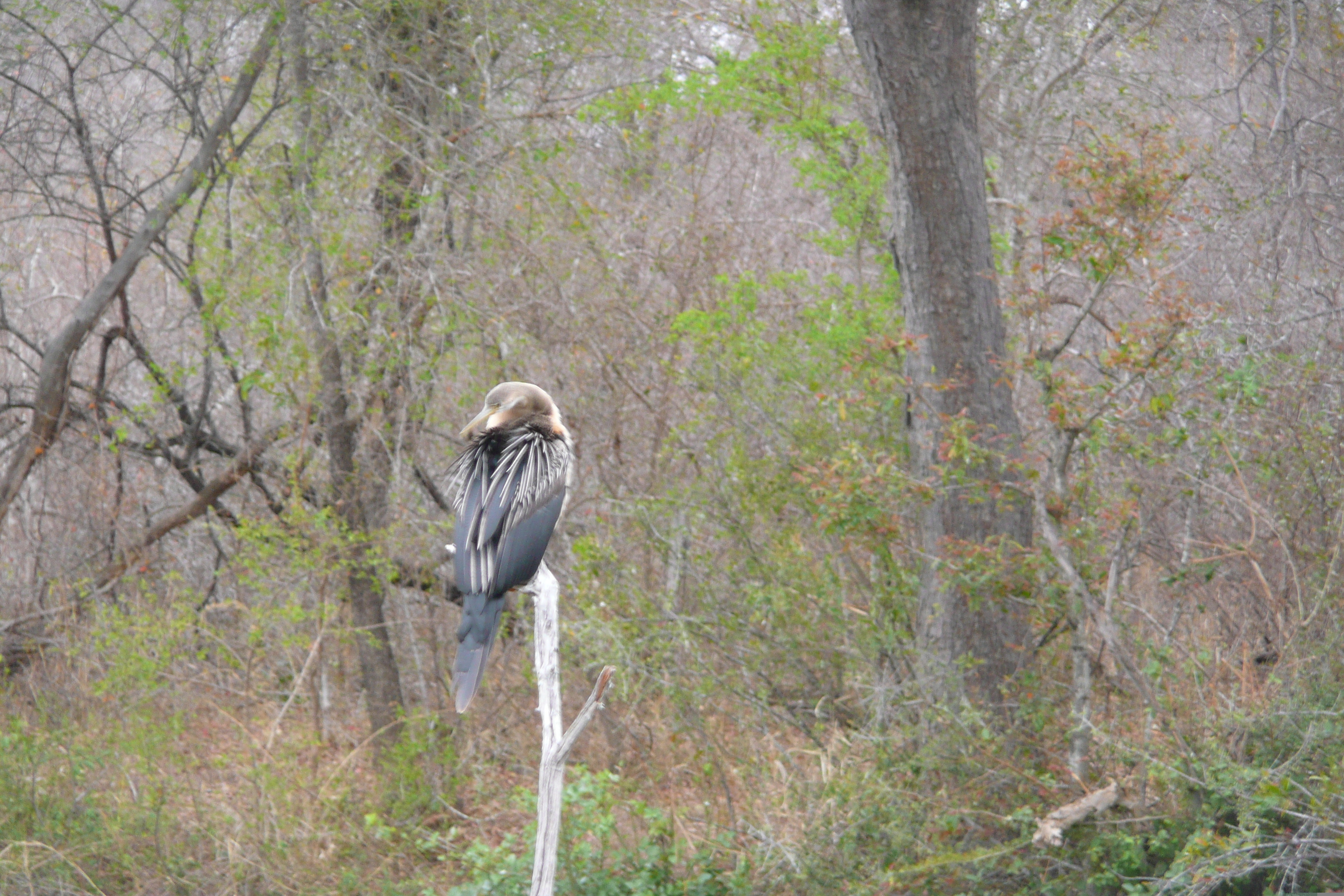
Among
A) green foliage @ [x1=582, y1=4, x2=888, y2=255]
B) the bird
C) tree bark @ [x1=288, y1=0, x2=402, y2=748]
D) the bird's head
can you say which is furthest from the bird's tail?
→ green foliage @ [x1=582, y1=4, x2=888, y2=255]

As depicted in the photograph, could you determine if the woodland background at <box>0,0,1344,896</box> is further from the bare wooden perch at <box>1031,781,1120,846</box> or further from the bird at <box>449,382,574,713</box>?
the bird at <box>449,382,574,713</box>

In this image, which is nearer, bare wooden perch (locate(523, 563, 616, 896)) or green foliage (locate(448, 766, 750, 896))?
bare wooden perch (locate(523, 563, 616, 896))

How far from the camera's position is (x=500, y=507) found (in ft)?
13.5

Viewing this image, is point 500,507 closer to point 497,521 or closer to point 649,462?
point 497,521

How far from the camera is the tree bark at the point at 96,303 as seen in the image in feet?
26.8

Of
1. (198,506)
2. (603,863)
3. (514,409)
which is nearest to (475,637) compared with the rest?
(514,409)

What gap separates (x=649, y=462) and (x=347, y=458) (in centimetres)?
207

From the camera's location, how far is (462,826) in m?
7.78

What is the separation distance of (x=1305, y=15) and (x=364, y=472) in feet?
20.3

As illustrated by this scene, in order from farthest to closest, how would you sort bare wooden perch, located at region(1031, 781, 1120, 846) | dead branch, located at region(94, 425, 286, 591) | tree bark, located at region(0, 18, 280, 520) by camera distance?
dead branch, located at region(94, 425, 286, 591) → tree bark, located at region(0, 18, 280, 520) → bare wooden perch, located at region(1031, 781, 1120, 846)

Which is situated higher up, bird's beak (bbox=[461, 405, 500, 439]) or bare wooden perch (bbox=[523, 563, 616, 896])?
bird's beak (bbox=[461, 405, 500, 439])

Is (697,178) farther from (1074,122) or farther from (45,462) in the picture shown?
(45,462)

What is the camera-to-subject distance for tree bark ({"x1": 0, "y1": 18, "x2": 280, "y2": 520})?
322 inches

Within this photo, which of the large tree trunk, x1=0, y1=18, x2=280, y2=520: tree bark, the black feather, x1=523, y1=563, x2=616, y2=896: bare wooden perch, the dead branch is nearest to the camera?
x1=523, y1=563, x2=616, y2=896: bare wooden perch
